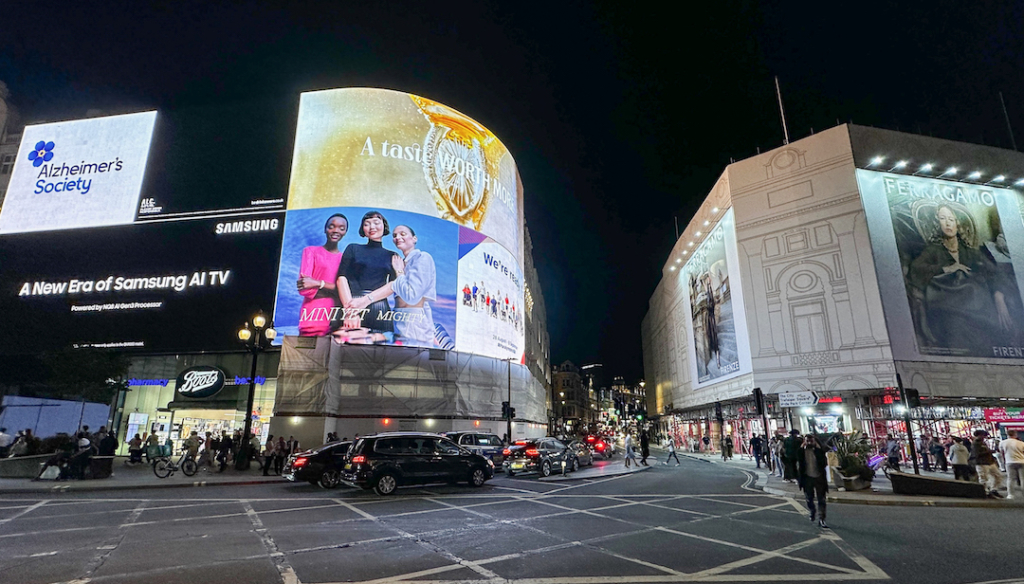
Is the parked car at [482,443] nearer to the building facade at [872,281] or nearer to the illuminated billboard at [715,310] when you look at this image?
the building facade at [872,281]

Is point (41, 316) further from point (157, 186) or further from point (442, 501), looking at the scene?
point (442, 501)

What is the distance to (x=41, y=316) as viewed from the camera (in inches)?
1430

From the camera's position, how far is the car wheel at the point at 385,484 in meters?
14.4

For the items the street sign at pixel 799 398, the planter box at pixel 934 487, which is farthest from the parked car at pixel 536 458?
the planter box at pixel 934 487

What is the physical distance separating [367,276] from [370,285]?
27.0 inches

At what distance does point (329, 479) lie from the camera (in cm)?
1652

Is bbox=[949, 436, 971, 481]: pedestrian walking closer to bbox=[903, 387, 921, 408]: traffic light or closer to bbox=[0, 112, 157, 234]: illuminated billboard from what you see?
bbox=[903, 387, 921, 408]: traffic light

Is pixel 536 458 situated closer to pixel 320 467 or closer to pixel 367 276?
pixel 320 467

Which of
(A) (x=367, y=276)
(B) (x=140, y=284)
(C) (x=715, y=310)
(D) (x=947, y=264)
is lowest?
(C) (x=715, y=310)

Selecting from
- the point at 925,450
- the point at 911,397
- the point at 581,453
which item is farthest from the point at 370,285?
the point at 925,450

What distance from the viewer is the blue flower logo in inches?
1598

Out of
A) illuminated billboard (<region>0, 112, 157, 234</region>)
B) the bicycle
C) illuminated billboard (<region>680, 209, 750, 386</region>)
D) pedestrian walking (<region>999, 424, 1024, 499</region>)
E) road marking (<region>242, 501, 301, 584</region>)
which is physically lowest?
road marking (<region>242, 501, 301, 584</region>)

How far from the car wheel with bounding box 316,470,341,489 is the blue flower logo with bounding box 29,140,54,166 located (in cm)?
4268

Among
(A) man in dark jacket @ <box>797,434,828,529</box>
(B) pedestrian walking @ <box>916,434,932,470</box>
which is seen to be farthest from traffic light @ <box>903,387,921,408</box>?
(A) man in dark jacket @ <box>797,434,828,529</box>
